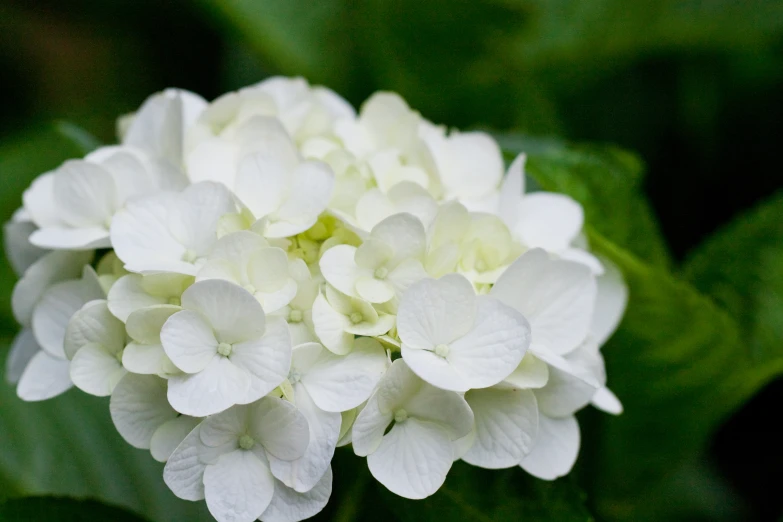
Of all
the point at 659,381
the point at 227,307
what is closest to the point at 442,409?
the point at 227,307

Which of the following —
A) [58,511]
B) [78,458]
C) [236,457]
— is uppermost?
[236,457]

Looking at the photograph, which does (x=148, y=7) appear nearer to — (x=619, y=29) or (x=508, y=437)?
(x=619, y=29)

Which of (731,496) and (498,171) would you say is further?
(731,496)

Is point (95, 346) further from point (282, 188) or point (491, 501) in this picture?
point (491, 501)

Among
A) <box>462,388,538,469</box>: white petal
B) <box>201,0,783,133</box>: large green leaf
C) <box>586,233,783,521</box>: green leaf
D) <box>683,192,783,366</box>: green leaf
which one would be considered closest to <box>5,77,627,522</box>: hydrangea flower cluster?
<box>462,388,538,469</box>: white petal

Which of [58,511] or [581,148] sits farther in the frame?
[581,148]

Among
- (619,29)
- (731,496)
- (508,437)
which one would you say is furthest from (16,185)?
(731,496)

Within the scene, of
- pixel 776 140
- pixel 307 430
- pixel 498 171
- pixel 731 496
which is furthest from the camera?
pixel 776 140
